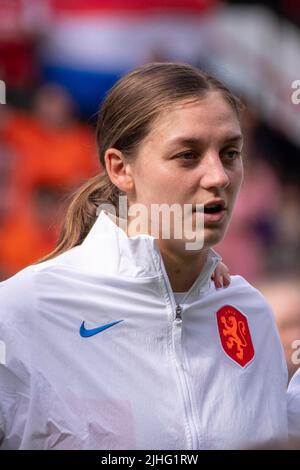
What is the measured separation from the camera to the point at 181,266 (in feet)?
10.7

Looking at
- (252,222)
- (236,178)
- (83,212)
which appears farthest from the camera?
(252,222)

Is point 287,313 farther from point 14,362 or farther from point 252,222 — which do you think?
point 252,222

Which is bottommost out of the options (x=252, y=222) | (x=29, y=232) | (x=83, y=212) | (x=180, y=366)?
(x=29, y=232)

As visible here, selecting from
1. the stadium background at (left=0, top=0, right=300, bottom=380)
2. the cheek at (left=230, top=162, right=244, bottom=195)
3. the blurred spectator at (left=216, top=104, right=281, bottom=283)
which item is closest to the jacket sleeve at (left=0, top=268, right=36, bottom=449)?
the cheek at (left=230, top=162, right=244, bottom=195)

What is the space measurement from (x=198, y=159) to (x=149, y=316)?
1.46ft

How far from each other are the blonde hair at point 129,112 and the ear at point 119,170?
0.07 ft

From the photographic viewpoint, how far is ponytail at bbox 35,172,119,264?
3.41m

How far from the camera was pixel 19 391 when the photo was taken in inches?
117

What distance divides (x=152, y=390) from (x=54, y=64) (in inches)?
260

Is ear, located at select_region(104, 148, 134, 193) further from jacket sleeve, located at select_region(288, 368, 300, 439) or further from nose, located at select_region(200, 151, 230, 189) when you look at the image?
jacket sleeve, located at select_region(288, 368, 300, 439)

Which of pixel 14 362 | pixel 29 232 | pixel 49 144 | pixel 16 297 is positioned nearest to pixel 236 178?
pixel 16 297

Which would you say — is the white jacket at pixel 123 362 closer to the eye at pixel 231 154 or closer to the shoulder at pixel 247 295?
the shoulder at pixel 247 295
